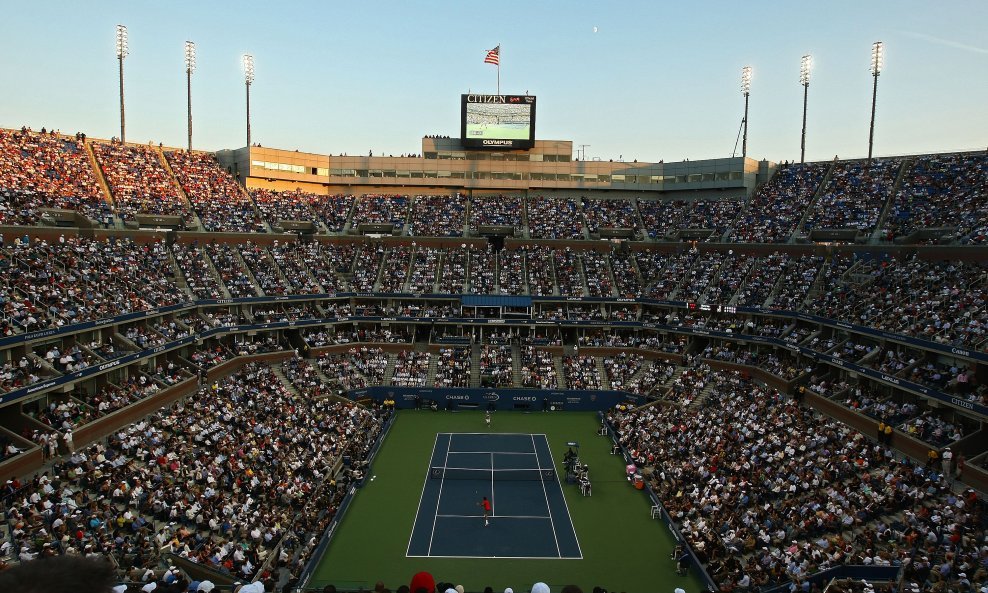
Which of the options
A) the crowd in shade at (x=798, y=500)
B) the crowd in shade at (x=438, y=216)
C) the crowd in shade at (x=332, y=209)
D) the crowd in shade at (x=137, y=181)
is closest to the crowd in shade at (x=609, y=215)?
the crowd in shade at (x=438, y=216)

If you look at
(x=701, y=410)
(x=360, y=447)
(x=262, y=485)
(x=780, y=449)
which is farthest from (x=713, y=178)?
(x=262, y=485)

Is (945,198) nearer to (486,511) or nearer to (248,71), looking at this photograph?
(486,511)

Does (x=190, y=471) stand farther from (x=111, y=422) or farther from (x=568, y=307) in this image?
(x=568, y=307)

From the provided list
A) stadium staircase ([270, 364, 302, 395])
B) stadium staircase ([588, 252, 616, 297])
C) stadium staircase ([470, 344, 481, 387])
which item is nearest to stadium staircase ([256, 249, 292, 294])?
stadium staircase ([270, 364, 302, 395])

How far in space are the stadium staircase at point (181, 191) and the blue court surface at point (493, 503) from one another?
28553 millimetres

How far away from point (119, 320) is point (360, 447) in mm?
14622

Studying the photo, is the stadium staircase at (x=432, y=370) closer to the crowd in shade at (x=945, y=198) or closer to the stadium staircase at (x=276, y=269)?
the stadium staircase at (x=276, y=269)

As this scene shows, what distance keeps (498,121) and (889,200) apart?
36930 mm

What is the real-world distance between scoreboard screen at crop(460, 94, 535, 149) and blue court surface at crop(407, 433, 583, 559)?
38.3 metres

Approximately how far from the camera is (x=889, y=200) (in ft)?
166

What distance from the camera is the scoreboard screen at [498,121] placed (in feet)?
218

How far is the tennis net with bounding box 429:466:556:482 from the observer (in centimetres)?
3206

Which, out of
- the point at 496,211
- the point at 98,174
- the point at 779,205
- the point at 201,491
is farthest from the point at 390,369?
the point at 779,205

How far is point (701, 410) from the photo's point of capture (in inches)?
1501
